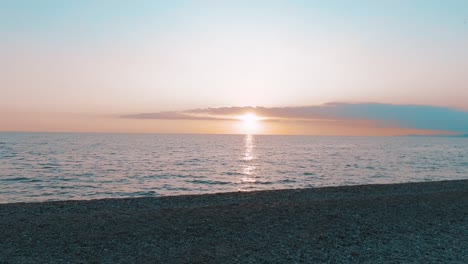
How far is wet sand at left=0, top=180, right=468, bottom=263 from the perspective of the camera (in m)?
12.1

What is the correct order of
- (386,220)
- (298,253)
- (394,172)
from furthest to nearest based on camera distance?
(394,172) < (386,220) < (298,253)

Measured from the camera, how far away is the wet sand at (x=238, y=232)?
1206 cm

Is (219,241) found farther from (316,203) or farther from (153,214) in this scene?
(316,203)

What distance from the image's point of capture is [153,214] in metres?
17.7

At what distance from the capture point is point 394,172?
1977 inches

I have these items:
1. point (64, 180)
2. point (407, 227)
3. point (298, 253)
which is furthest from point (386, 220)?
point (64, 180)

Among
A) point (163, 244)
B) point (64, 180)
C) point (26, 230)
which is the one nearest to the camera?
point (163, 244)

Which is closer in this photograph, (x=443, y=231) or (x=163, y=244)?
(x=163, y=244)

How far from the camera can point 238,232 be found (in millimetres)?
14664

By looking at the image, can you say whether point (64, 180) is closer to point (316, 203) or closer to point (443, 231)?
point (316, 203)

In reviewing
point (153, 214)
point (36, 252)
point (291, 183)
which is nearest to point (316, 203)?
point (153, 214)

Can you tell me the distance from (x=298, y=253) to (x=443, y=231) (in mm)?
6448

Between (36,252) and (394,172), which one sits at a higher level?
(36,252)

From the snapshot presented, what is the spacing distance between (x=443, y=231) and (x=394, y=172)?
37.1m
